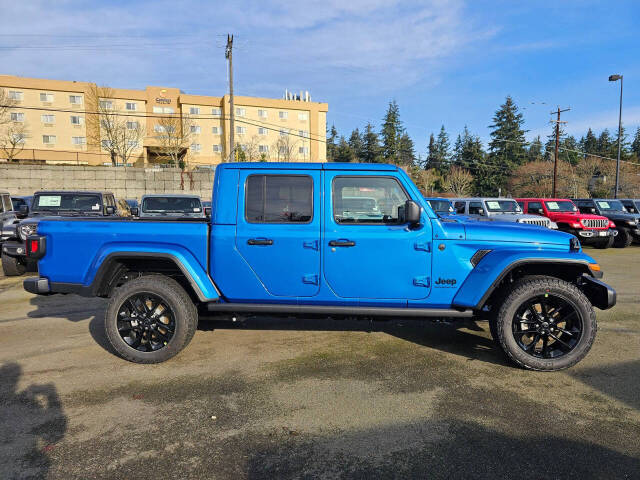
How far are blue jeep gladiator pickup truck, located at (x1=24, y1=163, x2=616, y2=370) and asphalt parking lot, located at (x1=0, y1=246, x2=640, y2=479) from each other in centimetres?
46

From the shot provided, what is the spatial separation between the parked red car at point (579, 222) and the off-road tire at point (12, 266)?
15.4 meters

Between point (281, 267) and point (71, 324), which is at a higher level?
point (281, 267)

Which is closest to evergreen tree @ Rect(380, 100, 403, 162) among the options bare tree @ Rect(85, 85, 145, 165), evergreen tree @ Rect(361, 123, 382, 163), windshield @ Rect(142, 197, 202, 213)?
evergreen tree @ Rect(361, 123, 382, 163)

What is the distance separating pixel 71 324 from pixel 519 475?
5.33 m

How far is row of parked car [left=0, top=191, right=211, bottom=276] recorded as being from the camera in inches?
325

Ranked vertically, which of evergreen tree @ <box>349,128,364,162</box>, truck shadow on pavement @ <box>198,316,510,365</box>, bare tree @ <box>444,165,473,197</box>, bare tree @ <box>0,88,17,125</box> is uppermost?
evergreen tree @ <box>349,128,364,162</box>

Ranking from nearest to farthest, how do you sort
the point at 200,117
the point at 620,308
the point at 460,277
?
1. the point at 460,277
2. the point at 620,308
3. the point at 200,117

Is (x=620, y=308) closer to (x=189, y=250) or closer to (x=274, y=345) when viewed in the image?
(x=274, y=345)

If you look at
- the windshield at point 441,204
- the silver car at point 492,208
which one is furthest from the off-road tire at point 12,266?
the silver car at point 492,208

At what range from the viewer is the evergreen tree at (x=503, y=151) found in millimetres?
60875

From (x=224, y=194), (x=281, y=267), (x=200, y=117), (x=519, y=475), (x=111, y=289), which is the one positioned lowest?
(x=519, y=475)

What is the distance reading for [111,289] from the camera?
173 inches

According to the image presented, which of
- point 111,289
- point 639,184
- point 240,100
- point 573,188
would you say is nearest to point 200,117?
point 240,100

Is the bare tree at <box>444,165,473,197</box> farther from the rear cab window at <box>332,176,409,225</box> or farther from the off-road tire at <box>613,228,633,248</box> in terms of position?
the rear cab window at <box>332,176,409,225</box>
